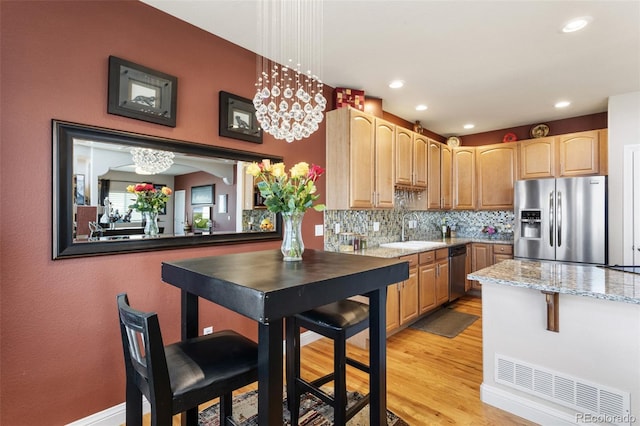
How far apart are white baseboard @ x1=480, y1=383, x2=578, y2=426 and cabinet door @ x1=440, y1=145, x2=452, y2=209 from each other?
10.5ft

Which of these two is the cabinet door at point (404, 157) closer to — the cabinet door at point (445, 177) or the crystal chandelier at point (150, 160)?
the cabinet door at point (445, 177)

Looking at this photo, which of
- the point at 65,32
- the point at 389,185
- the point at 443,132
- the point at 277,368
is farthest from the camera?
the point at 443,132

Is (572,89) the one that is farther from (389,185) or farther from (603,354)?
(603,354)

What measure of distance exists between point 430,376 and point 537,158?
3667 mm

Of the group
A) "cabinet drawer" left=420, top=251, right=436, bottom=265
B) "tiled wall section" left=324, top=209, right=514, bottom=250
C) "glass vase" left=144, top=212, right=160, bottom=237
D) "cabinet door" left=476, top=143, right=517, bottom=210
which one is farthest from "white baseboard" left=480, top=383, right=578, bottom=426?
"cabinet door" left=476, top=143, right=517, bottom=210

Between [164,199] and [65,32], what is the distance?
1.07m

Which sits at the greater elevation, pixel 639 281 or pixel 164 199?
pixel 164 199

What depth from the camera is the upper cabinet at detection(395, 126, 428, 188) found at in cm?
385

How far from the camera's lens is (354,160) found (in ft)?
10.5

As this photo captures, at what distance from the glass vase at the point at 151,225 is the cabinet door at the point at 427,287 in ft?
9.07

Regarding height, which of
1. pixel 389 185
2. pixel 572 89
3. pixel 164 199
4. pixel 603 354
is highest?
pixel 572 89

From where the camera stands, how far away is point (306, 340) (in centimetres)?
315

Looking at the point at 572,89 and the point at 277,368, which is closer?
the point at 277,368

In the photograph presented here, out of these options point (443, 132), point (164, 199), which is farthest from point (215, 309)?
point (443, 132)
